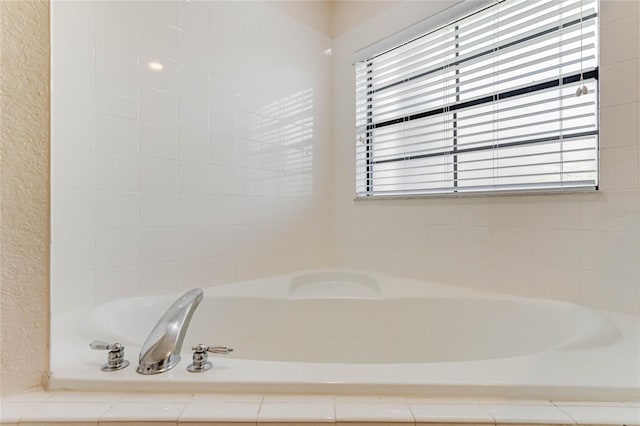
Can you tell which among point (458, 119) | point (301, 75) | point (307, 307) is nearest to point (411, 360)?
point (307, 307)

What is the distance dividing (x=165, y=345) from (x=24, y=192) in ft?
1.40

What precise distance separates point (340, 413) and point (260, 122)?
4.86ft

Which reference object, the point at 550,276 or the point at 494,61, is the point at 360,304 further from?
the point at 494,61

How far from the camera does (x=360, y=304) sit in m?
1.50

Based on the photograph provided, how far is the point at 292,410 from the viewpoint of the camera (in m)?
0.61

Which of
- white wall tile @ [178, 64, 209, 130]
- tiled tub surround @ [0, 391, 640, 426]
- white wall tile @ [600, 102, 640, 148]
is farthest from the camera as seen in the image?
white wall tile @ [178, 64, 209, 130]

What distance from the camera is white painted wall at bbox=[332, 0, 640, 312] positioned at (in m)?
1.10

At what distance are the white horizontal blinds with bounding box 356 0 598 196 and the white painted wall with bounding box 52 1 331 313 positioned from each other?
17.4 inches

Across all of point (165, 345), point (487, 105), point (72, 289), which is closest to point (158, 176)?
point (72, 289)

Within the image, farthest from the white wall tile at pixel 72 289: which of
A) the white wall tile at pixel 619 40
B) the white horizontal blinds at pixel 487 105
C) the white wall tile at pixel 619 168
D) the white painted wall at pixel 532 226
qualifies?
the white wall tile at pixel 619 40

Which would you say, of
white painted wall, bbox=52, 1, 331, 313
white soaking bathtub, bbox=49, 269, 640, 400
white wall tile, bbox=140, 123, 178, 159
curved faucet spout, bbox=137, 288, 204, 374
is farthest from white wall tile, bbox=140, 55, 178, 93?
curved faucet spout, bbox=137, 288, 204, 374

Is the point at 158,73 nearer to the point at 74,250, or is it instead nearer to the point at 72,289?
the point at 74,250

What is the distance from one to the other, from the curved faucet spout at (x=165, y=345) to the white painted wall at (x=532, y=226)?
1.24 meters

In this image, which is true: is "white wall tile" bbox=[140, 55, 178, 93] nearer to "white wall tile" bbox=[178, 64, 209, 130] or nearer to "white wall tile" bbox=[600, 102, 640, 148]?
"white wall tile" bbox=[178, 64, 209, 130]
